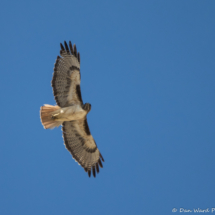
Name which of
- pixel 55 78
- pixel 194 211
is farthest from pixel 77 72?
pixel 194 211

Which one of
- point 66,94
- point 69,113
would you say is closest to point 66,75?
point 66,94

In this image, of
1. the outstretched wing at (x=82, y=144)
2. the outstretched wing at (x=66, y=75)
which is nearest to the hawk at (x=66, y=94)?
the outstretched wing at (x=66, y=75)

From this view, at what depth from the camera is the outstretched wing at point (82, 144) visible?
12.0 meters

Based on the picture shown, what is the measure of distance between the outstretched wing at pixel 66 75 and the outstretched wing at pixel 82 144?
1007 mm

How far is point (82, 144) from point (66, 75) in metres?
2.51

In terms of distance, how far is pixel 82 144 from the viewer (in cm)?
1216

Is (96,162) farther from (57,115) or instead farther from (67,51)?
(67,51)

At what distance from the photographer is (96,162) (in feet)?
40.3

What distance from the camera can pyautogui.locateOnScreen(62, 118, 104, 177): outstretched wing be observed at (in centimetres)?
1196

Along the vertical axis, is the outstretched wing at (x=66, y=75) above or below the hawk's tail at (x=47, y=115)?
above

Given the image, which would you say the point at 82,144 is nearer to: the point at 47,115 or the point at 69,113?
the point at 69,113

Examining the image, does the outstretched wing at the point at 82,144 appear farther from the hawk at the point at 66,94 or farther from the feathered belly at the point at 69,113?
the feathered belly at the point at 69,113

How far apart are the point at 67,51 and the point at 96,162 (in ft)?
12.6

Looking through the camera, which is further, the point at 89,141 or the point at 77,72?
the point at 89,141
